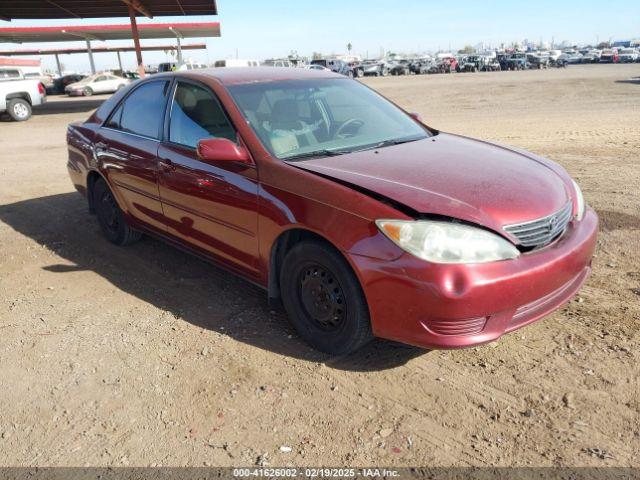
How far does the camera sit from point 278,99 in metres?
3.79

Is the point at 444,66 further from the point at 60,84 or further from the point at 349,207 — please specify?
the point at 349,207

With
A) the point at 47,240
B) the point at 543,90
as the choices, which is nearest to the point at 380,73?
the point at 543,90

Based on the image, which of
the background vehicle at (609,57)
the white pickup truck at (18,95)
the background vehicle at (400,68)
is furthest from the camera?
the background vehicle at (609,57)

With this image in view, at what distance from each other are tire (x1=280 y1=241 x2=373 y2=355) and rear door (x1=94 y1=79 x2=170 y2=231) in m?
1.63

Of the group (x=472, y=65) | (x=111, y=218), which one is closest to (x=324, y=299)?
(x=111, y=218)

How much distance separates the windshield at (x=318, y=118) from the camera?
3.50 m

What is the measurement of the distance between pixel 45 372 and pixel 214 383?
1078mm

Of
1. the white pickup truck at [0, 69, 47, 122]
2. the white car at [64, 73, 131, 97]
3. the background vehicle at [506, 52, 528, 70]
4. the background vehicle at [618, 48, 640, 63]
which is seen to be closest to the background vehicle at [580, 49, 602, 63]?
the background vehicle at [618, 48, 640, 63]

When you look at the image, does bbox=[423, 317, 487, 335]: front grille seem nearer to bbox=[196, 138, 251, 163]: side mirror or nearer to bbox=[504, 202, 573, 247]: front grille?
bbox=[504, 202, 573, 247]: front grille

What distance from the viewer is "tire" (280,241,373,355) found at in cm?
287

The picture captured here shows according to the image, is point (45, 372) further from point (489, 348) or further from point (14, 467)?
point (489, 348)

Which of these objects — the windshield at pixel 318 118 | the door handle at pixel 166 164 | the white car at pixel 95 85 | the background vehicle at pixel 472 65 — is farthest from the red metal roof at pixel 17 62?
the background vehicle at pixel 472 65

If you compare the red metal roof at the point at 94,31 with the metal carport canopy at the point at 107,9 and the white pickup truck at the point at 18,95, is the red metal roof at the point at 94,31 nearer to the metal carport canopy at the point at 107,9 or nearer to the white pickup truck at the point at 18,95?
the metal carport canopy at the point at 107,9

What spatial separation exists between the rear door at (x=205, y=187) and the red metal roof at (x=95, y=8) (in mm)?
19269
